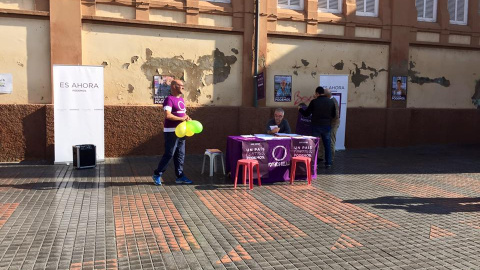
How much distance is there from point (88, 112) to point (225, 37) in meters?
4.18

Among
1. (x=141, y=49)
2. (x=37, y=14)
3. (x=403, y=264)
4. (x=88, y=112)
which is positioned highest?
(x=37, y=14)

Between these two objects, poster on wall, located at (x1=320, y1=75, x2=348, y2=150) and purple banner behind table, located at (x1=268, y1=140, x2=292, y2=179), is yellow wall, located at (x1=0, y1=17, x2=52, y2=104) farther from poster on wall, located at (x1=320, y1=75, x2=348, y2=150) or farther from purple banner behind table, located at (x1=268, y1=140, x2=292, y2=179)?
poster on wall, located at (x1=320, y1=75, x2=348, y2=150)

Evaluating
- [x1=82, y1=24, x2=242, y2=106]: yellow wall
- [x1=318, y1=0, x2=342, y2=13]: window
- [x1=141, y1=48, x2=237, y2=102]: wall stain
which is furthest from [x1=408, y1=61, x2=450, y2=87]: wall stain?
[x1=141, y1=48, x2=237, y2=102]: wall stain

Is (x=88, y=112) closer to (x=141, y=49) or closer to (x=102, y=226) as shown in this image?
(x=141, y=49)

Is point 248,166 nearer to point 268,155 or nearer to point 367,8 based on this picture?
point 268,155

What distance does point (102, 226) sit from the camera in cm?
537

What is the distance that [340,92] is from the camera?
41.6 feet

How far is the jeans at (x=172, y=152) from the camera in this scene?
24.5 ft

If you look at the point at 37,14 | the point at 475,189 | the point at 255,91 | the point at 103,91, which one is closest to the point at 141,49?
the point at 103,91

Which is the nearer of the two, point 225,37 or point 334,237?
point 334,237

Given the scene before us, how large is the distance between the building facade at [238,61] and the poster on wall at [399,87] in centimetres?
7

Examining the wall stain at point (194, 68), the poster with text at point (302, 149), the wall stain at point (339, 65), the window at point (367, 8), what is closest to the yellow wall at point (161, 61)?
the wall stain at point (194, 68)

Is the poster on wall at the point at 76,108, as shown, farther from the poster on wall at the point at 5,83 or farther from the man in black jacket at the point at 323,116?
the man in black jacket at the point at 323,116

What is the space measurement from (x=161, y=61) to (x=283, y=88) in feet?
11.6
